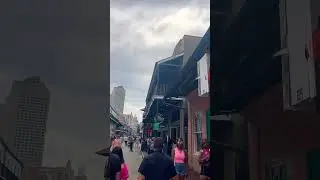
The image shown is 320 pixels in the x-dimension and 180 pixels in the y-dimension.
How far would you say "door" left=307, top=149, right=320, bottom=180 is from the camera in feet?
10.7

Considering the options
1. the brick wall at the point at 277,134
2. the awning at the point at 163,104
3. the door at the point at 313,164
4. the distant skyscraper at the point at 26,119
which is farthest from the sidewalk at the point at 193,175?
the distant skyscraper at the point at 26,119

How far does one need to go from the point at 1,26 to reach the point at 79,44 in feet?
1.07

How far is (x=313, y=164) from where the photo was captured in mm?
3381

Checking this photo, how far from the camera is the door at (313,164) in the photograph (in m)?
3.27

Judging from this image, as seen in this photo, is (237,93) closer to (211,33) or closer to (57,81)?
(211,33)

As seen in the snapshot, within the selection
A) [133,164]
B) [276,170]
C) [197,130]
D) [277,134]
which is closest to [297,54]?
[277,134]

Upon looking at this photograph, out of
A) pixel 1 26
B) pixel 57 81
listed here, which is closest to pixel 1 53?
pixel 1 26

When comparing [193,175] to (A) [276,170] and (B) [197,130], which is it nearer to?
(B) [197,130]

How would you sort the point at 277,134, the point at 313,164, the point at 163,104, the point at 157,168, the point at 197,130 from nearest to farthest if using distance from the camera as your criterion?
the point at 313,164
the point at 277,134
the point at 157,168
the point at 197,130
the point at 163,104

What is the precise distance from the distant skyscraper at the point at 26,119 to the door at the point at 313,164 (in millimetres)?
2070

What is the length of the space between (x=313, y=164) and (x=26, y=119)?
2.23 meters

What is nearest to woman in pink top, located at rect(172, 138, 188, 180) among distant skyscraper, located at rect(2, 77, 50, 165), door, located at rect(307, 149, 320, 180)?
door, located at rect(307, 149, 320, 180)

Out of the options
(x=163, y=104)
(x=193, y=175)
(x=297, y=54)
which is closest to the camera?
(x=297, y=54)

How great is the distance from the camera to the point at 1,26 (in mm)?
1956
